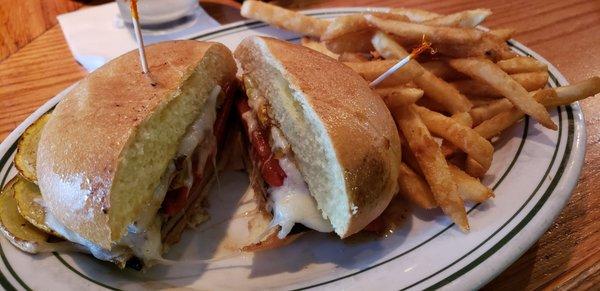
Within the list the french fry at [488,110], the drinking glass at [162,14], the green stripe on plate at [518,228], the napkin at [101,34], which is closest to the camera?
the green stripe on plate at [518,228]

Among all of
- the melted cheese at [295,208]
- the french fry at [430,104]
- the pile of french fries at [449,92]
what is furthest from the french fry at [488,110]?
the melted cheese at [295,208]

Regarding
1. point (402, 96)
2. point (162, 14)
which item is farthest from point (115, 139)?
point (162, 14)

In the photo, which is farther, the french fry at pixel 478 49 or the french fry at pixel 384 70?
the french fry at pixel 478 49

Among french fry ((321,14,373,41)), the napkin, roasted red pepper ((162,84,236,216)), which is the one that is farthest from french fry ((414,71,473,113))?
the napkin

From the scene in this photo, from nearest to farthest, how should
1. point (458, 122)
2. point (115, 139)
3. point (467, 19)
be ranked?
point (115, 139) → point (458, 122) → point (467, 19)

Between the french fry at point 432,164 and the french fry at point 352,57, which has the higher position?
the french fry at point 352,57

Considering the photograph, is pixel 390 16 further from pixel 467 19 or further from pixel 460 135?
pixel 460 135

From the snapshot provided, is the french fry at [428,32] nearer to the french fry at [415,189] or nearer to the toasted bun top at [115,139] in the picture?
the french fry at [415,189]
